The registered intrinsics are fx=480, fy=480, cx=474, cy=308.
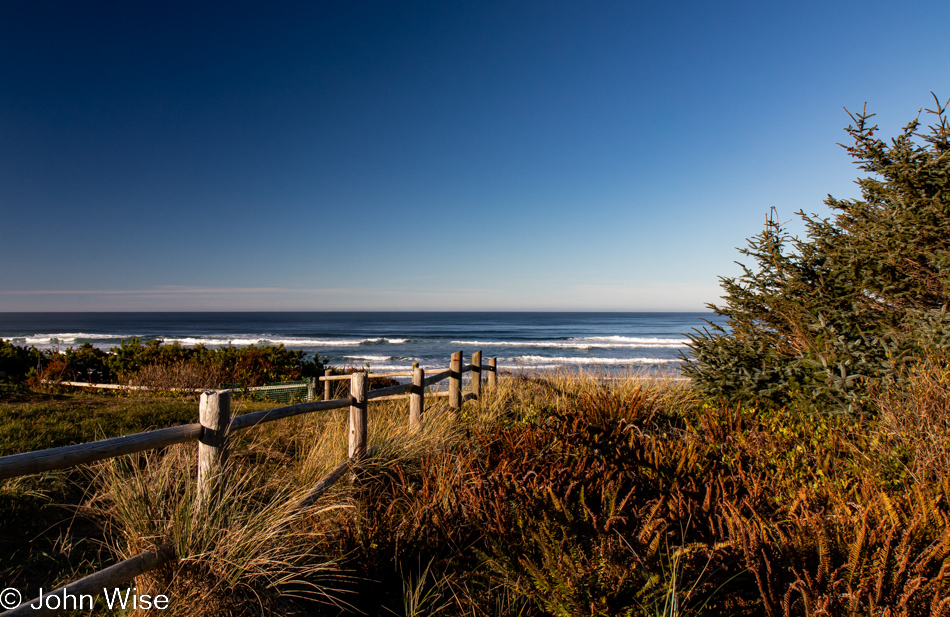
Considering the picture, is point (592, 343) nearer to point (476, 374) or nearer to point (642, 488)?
point (476, 374)

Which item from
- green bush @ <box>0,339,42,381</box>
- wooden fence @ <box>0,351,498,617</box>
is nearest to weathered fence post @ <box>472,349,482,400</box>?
wooden fence @ <box>0,351,498,617</box>

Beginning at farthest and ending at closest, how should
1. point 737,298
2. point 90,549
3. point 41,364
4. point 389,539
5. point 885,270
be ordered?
point 41,364
point 737,298
point 885,270
point 90,549
point 389,539

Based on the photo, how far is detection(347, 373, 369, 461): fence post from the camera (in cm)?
461

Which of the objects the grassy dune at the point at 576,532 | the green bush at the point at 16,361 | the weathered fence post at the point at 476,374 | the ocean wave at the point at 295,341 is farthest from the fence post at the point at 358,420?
the ocean wave at the point at 295,341

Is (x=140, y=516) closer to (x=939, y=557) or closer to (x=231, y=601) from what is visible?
(x=231, y=601)

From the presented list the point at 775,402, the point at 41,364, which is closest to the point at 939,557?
the point at 775,402

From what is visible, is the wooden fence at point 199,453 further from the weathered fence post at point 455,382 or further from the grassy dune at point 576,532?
the weathered fence post at point 455,382

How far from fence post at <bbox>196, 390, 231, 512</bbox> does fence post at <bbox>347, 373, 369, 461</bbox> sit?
1690mm

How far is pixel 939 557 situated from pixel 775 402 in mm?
4621

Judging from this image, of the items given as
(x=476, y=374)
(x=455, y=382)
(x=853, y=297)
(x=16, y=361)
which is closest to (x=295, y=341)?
(x=16, y=361)

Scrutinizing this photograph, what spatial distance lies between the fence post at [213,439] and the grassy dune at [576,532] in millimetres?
119

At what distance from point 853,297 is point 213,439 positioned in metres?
7.17

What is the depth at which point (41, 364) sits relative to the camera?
13.7 meters

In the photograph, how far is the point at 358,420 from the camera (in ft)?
15.2
